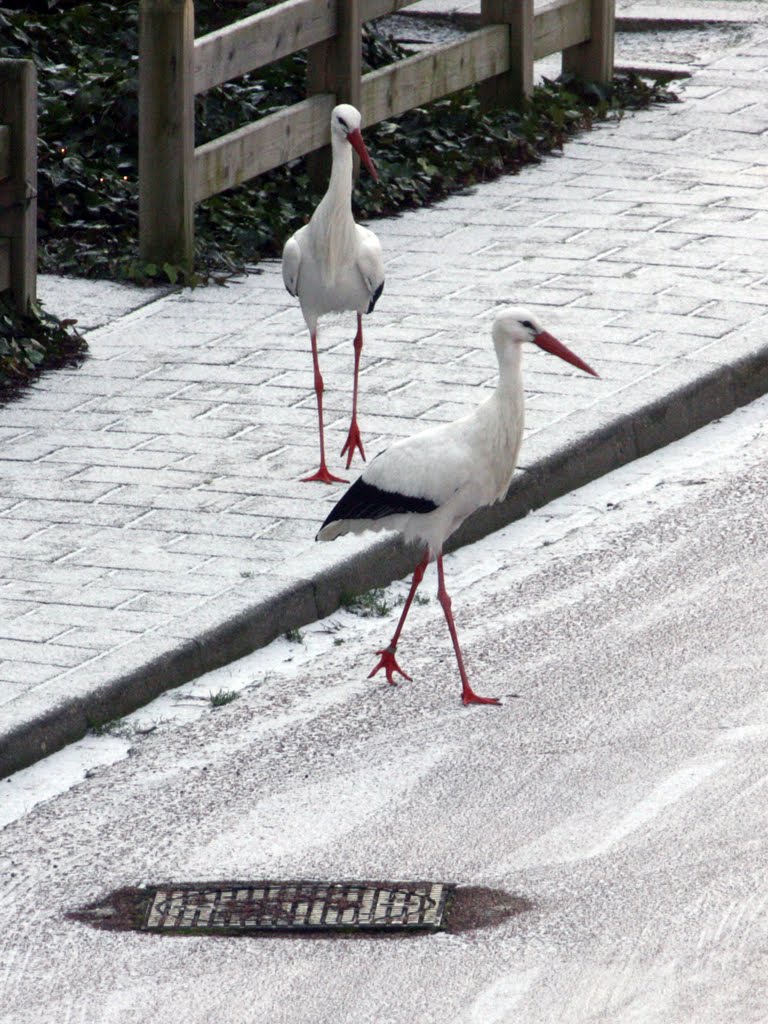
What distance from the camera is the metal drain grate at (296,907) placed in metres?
5.42

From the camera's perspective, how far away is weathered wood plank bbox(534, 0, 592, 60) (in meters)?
14.2

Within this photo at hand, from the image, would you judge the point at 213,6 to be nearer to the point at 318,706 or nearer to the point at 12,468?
the point at 12,468

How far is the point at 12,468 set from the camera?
28.5 ft

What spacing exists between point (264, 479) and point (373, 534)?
2.38ft

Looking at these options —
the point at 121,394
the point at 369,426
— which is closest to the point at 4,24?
the point at 121,394

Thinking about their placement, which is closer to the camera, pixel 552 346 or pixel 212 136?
pixel 552 346

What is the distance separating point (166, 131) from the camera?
10930 mm

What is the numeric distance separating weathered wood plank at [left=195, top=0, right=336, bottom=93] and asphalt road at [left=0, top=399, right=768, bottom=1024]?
3.89 m

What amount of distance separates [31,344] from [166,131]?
146cm

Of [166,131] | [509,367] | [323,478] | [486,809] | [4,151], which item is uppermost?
[509,367]

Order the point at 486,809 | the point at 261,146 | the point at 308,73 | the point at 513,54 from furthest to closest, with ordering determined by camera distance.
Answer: the point at 513,54, the point at 308,73, the point at 261,146, the point at 486,809

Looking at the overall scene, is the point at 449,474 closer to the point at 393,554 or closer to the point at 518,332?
the point at 518,332

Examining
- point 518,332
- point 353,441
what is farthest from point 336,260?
point 518,332

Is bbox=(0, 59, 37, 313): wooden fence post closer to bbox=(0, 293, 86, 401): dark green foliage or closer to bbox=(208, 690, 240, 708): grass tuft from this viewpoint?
bbox=(0, 293, 86, 401): dark green foliage
